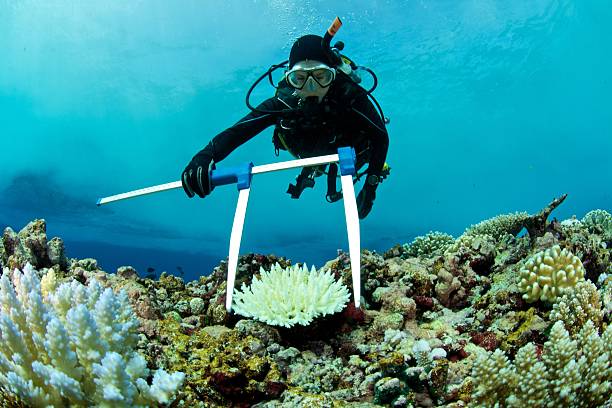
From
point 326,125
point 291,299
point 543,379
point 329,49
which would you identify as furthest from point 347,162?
point 543,379

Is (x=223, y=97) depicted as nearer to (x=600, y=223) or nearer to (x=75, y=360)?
(x=600, y=223)

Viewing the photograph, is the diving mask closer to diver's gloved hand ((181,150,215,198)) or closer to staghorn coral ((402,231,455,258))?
diver's gloved hand ((181,150,215,198))

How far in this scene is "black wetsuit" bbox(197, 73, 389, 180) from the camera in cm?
506

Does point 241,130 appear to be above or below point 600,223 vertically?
above

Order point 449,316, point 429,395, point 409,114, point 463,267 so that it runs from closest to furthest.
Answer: point 429,395
point 449,316
point 463,267
point 409,114


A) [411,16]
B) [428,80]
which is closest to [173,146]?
[428,80]

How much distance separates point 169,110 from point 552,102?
6397 centimetres

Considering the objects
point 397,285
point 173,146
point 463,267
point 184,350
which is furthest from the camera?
point 173,146

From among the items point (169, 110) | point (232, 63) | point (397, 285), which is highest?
point (169, 110)

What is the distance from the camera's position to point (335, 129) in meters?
5.21

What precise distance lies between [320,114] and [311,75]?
499mm

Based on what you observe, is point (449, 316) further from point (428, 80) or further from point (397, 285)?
point (428, 80)

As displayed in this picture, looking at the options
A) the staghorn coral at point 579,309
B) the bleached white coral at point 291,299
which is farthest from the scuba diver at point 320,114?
the staghorn coral at point 579,309

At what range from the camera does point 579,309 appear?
9.19 ft
